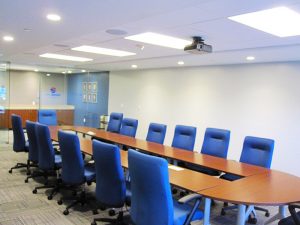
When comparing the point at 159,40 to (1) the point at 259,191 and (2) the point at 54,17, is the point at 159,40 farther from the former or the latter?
(1) the point at 259,191

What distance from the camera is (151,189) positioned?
2361 millimetres

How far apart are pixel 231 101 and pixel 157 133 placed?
241 centimetres

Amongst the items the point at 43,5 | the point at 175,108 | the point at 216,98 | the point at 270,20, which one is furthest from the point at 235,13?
the point at 175,108

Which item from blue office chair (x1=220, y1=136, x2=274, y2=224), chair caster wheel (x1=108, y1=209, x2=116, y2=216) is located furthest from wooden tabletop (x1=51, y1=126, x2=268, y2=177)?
chair caster wheel (x1=108, y1=209, x2=116, y2=216)

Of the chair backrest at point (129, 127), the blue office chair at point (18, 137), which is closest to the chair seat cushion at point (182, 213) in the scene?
the chair backrest at point (129, 127)

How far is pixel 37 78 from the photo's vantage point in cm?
1147

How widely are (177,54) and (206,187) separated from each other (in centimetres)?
366

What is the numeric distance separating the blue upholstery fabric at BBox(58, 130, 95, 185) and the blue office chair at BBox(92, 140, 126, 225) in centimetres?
54

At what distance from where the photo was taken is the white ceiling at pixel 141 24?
2770 mm

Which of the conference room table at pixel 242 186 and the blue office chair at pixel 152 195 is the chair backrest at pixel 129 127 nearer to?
the conference room table at pixel 242 186

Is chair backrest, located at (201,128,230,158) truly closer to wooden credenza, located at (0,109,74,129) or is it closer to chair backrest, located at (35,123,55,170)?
chair backrest, located at (35,123,55,170)

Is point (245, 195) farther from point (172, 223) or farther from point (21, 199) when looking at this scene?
point (21, 199)

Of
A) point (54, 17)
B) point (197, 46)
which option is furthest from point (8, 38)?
point (197, 46)

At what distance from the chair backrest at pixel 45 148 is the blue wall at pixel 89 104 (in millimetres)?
6471
